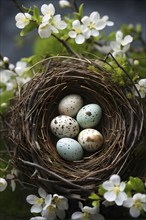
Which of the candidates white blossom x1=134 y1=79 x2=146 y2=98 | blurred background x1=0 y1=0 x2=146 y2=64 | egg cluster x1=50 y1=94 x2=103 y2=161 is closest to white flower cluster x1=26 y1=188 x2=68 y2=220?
egg cluster x1=50 y1=94 x2=103 y2=161

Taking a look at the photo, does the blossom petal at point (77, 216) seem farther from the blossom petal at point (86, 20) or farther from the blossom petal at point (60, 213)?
the blossom petal at point (86, 20)

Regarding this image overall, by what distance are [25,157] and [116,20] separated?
1166 millimetres

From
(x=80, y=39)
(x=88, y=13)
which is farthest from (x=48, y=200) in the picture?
(x=88, y=13)

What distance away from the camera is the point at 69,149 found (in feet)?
4.08

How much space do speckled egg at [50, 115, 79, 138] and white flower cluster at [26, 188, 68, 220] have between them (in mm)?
140

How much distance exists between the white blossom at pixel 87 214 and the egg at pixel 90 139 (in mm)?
140

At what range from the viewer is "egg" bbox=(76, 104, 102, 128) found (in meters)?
1.27

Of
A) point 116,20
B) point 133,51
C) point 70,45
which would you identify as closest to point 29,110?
point 70,45

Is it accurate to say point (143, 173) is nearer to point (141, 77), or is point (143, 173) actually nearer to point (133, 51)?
point (141, 77)

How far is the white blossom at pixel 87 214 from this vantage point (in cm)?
115

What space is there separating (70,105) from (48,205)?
0.76 feet

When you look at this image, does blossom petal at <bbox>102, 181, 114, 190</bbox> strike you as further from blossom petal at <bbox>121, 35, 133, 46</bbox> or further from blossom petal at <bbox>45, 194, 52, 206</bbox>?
blossom petal at <bbox>121, 35, 133, 46</bbox>

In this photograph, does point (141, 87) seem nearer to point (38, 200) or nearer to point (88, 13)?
point (38, 200)

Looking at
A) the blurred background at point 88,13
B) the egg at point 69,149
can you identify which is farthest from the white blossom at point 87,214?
the blurred background at point 88,13
